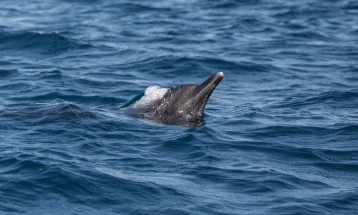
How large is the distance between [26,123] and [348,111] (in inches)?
306

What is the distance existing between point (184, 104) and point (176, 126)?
655 millimetres

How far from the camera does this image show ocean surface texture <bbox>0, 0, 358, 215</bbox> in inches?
469

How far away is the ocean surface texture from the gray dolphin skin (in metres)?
0.47

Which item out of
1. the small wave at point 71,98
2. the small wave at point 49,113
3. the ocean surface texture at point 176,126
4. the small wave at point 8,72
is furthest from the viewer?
the small wave at point 8,72

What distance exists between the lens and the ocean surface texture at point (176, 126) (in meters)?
11.9

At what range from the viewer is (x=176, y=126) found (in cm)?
1562

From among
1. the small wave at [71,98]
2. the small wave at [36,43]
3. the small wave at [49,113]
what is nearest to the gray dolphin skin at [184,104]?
the small wave at [49,113]

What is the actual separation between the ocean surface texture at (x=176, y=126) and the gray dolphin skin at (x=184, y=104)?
0.47 metres

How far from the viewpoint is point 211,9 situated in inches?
1275

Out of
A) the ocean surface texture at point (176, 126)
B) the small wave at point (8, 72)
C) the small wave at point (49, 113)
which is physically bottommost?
the ocean surface texture at point (176, 126)

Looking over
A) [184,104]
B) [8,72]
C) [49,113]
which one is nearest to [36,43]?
[8,72]

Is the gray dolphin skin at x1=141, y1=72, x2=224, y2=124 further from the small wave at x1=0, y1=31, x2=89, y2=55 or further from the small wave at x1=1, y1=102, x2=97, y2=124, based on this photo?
the small wave at x1=0, y1=31, x2=89, y2=55

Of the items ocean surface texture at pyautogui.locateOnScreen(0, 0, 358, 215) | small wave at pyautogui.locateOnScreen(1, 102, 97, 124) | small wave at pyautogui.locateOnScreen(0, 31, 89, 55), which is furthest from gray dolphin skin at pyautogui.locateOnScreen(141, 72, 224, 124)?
small wave at pyautogui.locateOnScreen(0, 31, 89, 55)

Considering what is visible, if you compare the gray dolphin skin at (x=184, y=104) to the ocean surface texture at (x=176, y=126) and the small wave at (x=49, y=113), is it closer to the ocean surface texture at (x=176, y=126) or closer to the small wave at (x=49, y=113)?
the ocean surface texture at (x=176, y=126)
